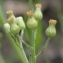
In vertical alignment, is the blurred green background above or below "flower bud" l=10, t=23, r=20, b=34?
below

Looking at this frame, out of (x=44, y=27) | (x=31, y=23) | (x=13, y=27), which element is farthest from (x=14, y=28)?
(x=44, y=27)

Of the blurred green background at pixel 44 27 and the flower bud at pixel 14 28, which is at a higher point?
the flower bud at pixel 14 28

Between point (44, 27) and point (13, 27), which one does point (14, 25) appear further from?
point (44, 27)

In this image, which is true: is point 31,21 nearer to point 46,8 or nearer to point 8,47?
point 8,47

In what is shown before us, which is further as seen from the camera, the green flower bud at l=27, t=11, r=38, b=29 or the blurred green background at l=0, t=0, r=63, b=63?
the blurred green background at l=0, t=0, r=63, b=63

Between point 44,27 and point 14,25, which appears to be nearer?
point 14,25

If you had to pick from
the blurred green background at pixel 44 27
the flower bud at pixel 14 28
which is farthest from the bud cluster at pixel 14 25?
the blurred green background at pixel 44 27

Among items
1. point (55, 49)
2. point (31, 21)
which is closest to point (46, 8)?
point (55, 49)

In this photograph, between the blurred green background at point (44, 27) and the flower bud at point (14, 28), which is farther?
the blurred green background at point (44, 27)

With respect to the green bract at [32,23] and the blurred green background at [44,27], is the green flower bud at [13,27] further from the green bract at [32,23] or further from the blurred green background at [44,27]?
the blurred green background at [44,27]

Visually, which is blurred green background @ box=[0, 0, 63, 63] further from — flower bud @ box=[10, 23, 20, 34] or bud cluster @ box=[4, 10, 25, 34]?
flower bud @ box=[10, 23, 20, 34]

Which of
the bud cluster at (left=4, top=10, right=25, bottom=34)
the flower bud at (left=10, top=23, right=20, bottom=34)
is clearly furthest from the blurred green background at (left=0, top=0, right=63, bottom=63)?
the flower bud at (left=10, top=23, right=20, bottom=34)
